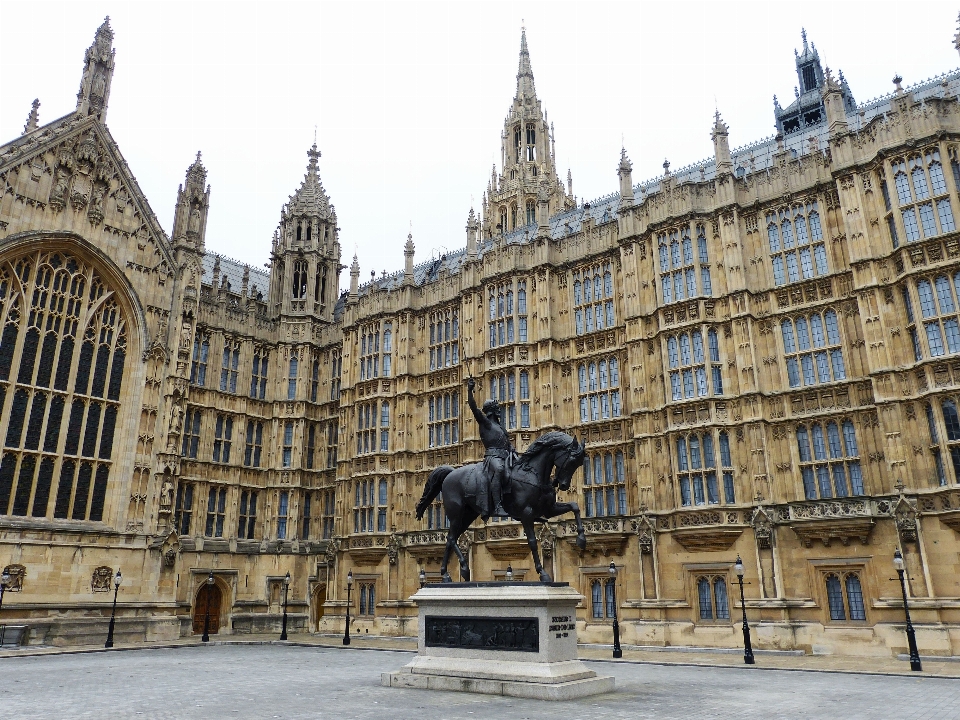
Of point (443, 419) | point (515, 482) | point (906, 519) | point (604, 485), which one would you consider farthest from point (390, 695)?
point (443, 419)

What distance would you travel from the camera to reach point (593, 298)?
37.4 meters

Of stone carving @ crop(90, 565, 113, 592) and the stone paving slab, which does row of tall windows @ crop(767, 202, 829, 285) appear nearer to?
the stone paving slab

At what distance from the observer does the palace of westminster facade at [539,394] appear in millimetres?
27703

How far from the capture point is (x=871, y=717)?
12.3m

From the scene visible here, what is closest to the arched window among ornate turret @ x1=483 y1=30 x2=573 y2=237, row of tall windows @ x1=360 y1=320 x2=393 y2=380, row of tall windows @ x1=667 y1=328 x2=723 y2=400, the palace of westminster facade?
the palace of westminster facade

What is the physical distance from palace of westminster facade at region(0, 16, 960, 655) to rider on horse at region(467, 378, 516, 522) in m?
14.8

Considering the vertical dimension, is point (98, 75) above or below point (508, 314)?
above

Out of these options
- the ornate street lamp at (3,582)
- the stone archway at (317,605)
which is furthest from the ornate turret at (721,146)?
the ornate street lamp at (3,582)

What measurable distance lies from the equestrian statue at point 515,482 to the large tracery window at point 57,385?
83.7ft

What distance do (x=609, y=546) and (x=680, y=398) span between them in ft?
24.7

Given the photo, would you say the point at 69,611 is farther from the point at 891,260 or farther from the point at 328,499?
the point at 891,260

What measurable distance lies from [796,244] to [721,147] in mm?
6106

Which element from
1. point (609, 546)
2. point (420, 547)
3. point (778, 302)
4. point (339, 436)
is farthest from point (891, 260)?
point (339, 436)

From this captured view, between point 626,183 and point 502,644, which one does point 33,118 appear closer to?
point 626,183
